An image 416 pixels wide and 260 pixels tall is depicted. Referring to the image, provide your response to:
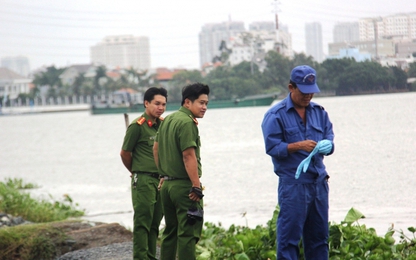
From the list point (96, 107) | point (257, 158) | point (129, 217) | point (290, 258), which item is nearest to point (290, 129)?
point (290, 258)

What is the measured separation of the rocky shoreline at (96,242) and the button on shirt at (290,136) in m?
2.91

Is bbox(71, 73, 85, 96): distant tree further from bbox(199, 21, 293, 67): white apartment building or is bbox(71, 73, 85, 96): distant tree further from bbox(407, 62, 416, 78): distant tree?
bbox(407, 62, 416, 78): distant tree

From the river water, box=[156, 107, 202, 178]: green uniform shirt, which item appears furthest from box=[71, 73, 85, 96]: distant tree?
box=[156, 107, 202, 178]: green uniform shirt

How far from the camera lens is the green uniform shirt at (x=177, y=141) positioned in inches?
257

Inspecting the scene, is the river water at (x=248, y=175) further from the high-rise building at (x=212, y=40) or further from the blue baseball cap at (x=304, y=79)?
the high-rise building at (x=212, y=40)

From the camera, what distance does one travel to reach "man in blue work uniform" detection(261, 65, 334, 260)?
5984mm

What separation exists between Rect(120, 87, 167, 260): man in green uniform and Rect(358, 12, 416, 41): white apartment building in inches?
864

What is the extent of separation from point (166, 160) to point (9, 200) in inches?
347

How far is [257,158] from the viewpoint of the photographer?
3644 centimetres

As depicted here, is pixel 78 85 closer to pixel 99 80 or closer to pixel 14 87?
pixel 99 80

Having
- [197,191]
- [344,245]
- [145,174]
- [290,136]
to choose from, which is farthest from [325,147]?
[145,174]

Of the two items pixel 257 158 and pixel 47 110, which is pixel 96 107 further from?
A: pixel 257 158

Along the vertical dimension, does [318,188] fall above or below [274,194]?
above

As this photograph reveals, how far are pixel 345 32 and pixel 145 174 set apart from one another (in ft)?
154
